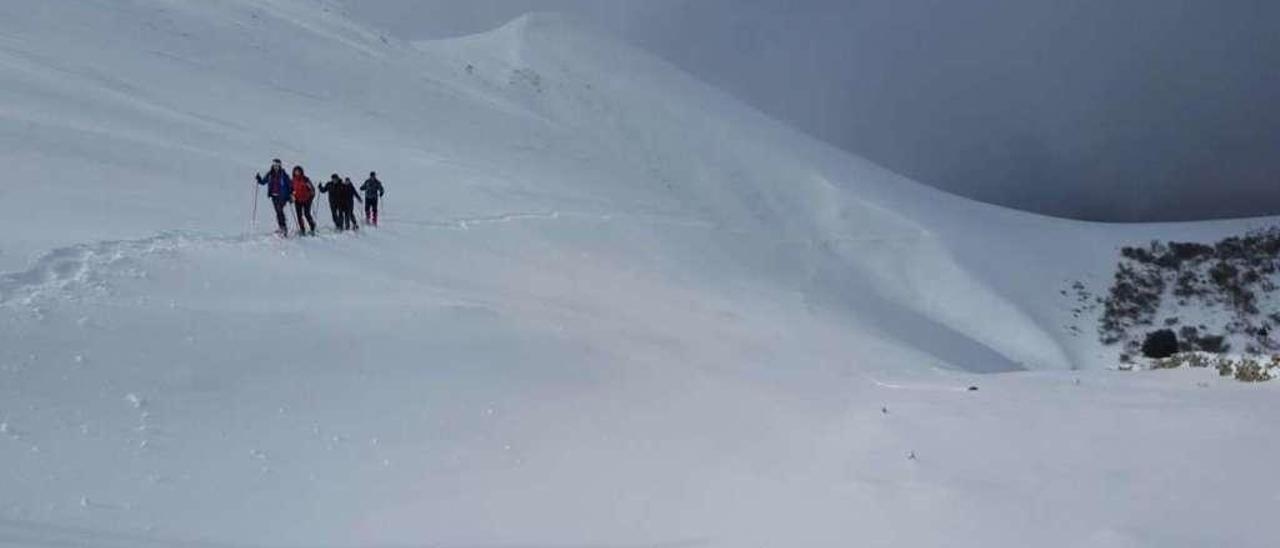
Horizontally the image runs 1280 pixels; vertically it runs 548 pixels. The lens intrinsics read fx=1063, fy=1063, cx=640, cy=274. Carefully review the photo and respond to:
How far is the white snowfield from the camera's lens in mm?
6996

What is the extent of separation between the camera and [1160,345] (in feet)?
97.1

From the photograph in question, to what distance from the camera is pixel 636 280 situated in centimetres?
2202

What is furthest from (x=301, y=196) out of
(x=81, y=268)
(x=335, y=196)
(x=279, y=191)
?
(x=81, y=268)

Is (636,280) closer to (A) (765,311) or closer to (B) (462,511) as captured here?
(A) (765,311)

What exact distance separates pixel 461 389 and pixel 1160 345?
25433mm

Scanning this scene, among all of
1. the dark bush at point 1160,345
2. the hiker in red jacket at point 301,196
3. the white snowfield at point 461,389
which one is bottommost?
the dark bush at point 1160,345

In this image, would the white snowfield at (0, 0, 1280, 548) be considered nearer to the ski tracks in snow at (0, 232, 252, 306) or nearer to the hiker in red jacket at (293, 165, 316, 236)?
the ski tracks in snow at (0, 232, 252, 306)

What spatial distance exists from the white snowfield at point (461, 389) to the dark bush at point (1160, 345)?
2813 mm

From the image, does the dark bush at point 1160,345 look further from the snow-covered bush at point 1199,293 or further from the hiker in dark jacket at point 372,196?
the hiker in dark jacket at point 372,196

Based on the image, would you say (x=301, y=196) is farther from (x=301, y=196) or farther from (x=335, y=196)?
(x=335, y=196)

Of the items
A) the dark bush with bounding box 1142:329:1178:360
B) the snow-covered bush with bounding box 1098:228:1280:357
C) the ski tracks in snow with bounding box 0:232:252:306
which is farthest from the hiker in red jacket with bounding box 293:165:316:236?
the snow-covered bush with bounding box 1098:228:1280:357

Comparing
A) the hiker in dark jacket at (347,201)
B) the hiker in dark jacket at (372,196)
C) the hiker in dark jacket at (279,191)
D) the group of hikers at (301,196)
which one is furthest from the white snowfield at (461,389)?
the hiker in dark jacket at (372,196)

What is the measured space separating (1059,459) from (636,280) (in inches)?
549

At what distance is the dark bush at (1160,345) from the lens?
95.3ft
